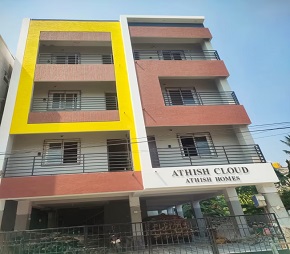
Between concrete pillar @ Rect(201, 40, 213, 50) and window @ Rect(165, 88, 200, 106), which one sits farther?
concrete pillar @ Rect(201, 40, 213, 50)

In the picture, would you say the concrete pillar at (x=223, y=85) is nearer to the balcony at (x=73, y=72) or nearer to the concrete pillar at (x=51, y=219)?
the balcony at (x=73, y=72)

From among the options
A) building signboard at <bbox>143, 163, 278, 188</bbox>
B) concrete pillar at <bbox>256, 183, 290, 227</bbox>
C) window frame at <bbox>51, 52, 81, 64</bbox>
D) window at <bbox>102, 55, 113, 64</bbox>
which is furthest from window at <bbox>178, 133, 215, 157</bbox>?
window frame at <bbox>51, 52, 81, 64</bbox>

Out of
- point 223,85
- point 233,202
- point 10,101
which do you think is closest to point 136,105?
point 223,85

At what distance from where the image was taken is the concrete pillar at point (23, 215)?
32.1 ft

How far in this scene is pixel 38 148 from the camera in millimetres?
11648

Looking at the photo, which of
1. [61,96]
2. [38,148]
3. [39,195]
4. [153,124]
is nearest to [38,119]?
[38,148]

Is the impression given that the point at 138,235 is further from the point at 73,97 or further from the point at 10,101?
the point at 10,101

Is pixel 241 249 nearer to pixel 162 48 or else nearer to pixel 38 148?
pixel 38 148

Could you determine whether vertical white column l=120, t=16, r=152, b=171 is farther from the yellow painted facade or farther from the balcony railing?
the balcony railing

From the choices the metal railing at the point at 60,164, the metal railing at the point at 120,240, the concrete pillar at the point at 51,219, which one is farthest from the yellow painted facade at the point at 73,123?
the concrete pillar at the point at 51,219

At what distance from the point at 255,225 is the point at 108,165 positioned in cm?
720

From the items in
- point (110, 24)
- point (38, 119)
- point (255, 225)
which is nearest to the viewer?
point (255, 225)

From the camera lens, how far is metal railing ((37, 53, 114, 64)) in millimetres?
14719

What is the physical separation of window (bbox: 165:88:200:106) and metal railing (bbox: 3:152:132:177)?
482cm
